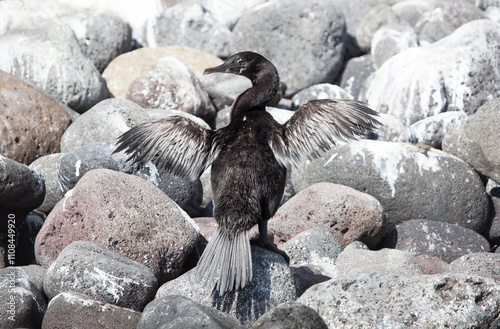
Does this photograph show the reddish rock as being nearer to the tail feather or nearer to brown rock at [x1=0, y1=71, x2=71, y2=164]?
the tail feather

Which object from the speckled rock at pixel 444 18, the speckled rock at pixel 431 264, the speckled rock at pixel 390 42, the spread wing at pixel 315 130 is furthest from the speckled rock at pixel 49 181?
the speckled rock at pixel 444 18

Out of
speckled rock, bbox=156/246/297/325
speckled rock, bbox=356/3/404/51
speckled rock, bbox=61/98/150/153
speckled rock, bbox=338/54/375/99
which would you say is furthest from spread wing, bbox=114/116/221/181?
speckled rock, bbox=356/3/404/51

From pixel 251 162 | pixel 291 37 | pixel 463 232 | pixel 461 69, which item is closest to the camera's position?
pixel 251 162

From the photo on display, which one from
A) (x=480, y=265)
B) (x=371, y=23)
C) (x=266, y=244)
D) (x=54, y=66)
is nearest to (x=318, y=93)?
(x=371, y=23)

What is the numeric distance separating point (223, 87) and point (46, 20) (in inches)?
127

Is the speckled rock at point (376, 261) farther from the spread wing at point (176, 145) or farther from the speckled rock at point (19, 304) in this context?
the speckled rock at point (19, 304)

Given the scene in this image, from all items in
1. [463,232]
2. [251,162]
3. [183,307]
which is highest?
[251,162]

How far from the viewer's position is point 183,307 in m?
3.90

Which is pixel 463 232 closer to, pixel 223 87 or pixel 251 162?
pixel 251 162

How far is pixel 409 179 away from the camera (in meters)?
7.44

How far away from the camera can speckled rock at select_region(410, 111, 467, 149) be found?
904 centimetres

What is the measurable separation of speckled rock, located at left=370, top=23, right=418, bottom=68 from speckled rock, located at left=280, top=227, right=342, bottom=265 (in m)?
6.50

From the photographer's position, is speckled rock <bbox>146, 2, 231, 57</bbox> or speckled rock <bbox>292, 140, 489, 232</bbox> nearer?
speckled rock <bbox>292, 140, 489, 232</bbox>

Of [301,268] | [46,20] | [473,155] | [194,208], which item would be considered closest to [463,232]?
[473,155]
